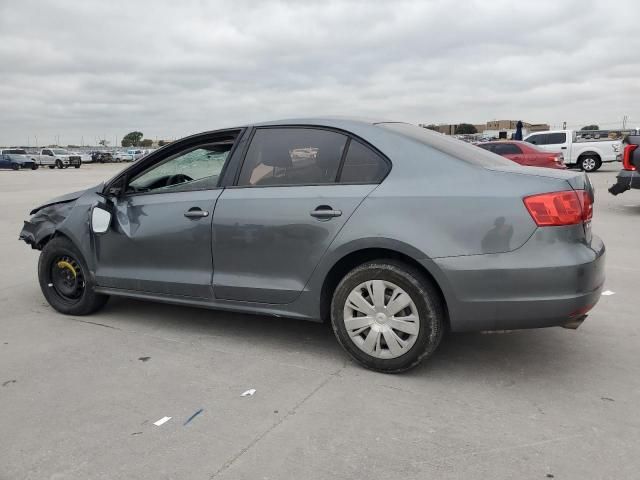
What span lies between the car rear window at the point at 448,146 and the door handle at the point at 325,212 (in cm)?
68

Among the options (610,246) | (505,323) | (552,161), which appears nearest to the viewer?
(505,323)

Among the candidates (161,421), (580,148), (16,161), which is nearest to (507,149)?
(580,148)

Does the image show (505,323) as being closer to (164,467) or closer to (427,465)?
(427,465)

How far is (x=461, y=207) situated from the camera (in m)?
3.22

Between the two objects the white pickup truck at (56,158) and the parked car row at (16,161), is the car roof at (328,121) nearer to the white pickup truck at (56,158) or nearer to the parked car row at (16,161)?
the parked car row at (16,161)

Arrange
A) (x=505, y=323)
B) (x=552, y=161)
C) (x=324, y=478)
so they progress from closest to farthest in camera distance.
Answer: (x=324, y=478), (x=505, y=323), (x=552, y=161)

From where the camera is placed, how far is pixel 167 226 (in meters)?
4.16

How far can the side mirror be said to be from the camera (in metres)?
4.49

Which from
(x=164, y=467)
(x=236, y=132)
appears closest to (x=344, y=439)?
(x=164, y=467)

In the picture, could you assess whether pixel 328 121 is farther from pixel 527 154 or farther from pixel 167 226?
pixel 527 154

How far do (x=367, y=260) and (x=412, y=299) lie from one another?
39 centimetres

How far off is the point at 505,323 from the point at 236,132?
228 cm

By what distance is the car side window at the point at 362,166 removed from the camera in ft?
11.6

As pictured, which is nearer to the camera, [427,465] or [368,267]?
[427,465]
